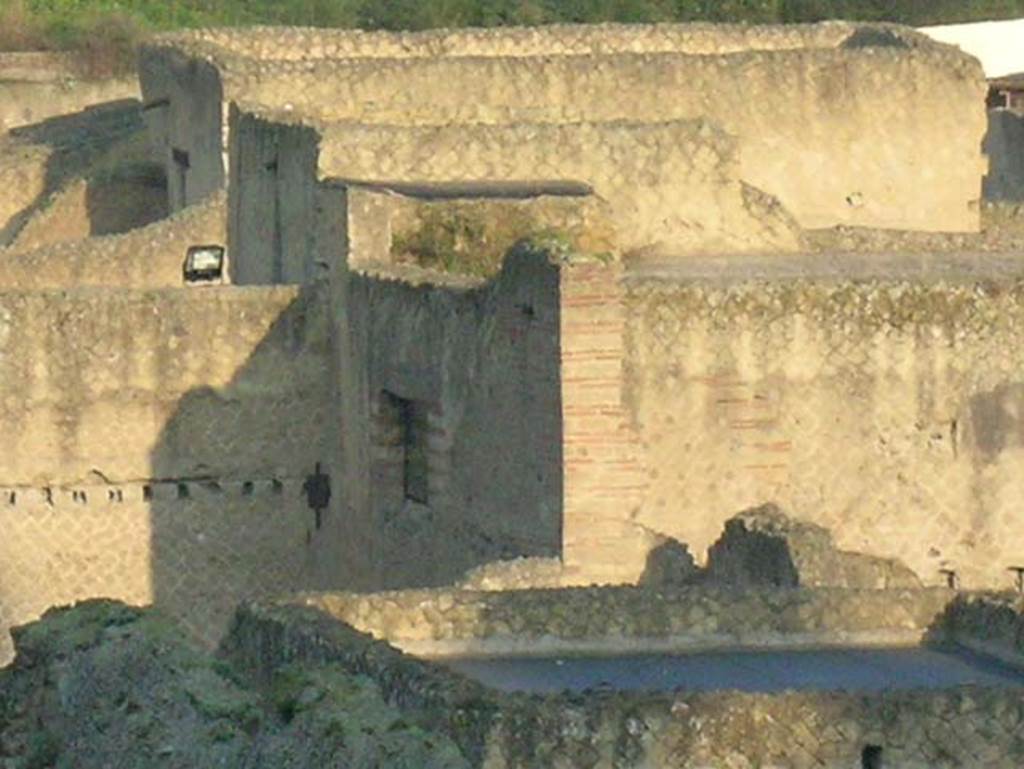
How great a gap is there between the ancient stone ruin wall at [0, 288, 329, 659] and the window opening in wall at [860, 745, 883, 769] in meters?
13.0

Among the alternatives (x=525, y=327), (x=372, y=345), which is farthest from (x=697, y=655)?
(x=372, y=345)

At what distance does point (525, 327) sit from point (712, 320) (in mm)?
858

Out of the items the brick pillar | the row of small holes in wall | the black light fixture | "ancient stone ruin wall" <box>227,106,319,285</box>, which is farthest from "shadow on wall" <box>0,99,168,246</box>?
the brick pillar

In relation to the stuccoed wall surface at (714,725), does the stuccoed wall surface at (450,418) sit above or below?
above

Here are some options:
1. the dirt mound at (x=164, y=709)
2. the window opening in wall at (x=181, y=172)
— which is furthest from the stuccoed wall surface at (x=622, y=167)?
the dirt mound at (x=164, y=709)

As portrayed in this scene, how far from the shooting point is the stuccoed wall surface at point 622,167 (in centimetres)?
2986

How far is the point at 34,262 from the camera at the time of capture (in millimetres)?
31359

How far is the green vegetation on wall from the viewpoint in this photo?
2240 inches

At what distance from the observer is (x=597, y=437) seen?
24.6 m

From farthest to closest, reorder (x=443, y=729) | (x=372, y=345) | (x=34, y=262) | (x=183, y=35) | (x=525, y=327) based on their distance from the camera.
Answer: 1. (x=183, y=35)
2. (x=34, y=262)
3. (x=372, y=345)
4. (x=525, y=327)
5. (x=443, y=729)

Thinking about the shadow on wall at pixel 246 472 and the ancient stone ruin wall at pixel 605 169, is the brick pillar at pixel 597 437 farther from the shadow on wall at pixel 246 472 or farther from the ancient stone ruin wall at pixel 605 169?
the ancient stone ruin wall at pixel 605 169

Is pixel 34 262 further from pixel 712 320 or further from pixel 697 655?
pixel 697 655

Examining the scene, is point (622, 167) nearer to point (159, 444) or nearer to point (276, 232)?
point (276, 232)

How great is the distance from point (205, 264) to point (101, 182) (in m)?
5.23
